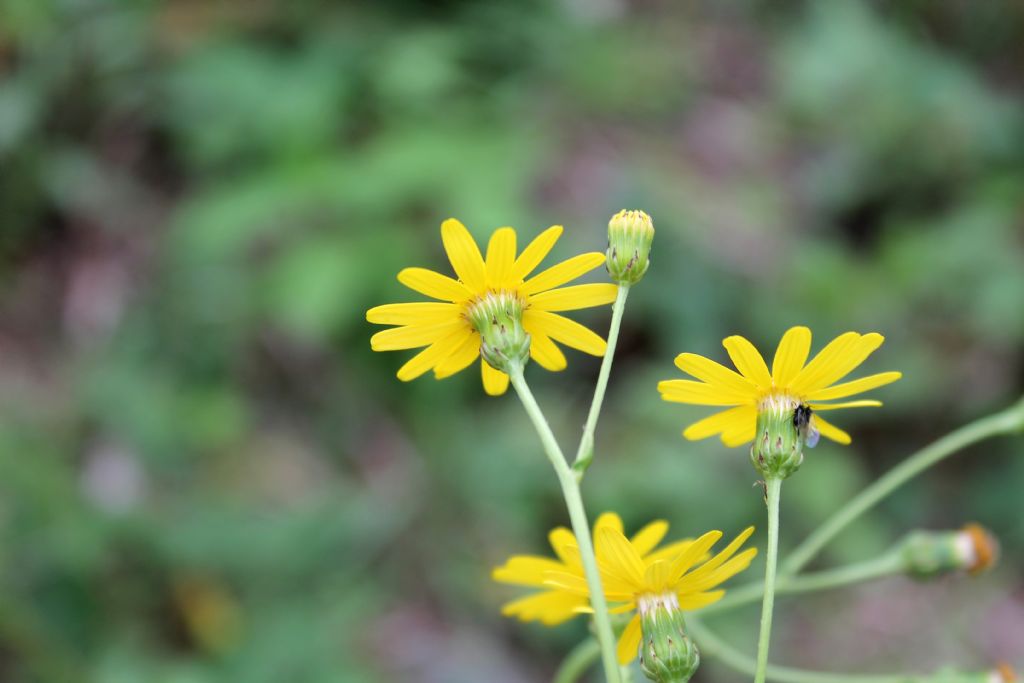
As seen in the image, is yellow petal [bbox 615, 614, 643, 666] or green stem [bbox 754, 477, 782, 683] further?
yellow petal [bbox 615, 614, 643, 666]

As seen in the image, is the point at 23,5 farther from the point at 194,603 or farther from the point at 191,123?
the point at 194,603

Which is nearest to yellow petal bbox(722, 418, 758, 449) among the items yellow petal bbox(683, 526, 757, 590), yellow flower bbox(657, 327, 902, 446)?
yellow flower bbox(657, 327, 902, 446)

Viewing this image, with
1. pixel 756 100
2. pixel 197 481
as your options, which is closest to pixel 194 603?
pixel 197 481

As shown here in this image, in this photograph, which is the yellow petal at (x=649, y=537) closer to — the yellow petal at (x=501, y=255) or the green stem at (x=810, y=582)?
the green stem at (x=810, y=582)

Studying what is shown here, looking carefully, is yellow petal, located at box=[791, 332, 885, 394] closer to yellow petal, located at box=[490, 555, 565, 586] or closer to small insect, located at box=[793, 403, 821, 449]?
small insect, located at box=[793, 403, 821, 449]

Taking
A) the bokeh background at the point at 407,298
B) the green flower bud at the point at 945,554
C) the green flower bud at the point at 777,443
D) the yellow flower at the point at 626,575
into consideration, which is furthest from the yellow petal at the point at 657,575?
the bokeh background at the point at 407,298

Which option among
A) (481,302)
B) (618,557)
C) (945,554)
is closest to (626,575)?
(618,557)
